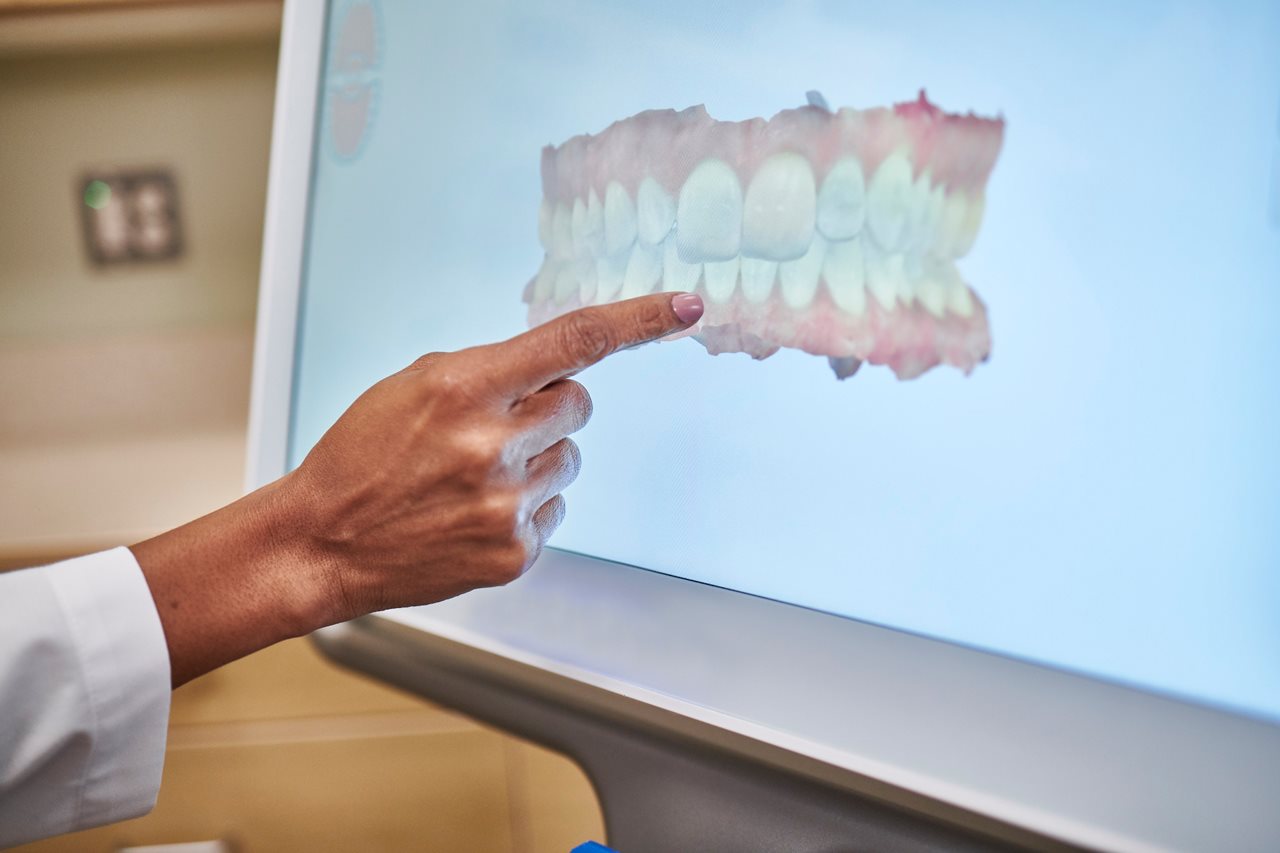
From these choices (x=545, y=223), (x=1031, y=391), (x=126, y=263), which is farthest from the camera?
(x=126, y=263)

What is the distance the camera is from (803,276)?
456 mm

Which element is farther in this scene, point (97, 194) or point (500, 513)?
point (97, 194)

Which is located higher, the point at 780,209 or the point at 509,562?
the point at 780,209

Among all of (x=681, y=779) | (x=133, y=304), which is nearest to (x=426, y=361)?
(x=681, y=779)

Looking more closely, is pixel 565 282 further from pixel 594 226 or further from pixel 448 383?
pixel 448 383

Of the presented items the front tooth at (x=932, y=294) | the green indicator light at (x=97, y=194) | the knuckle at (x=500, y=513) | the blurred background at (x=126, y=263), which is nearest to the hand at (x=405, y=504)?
the knuckle at (x=500, y=513)

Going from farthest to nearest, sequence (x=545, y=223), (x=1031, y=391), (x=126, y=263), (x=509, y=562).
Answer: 1. (x=126, y=263)
2. (x=545, y=223)
3. (x=509, y=562)
4. (x=1031, y=391)

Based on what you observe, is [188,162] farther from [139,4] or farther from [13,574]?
[13,574]

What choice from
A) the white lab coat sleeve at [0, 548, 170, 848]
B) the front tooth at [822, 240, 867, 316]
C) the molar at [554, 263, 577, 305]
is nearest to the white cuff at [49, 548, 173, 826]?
the white lab coat sleeve at [0, 548, 170, 848]

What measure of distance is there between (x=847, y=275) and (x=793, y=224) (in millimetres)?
41

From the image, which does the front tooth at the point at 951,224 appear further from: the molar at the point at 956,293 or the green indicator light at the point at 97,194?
the green indicator light at the point at 97,194

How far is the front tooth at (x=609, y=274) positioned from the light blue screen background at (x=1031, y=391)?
0.04 metres

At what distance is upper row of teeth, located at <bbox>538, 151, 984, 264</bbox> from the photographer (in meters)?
0.40

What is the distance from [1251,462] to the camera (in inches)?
12.4
